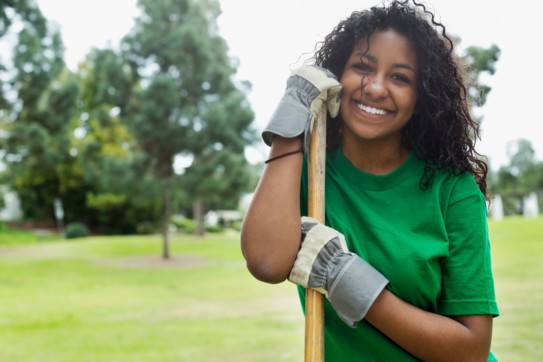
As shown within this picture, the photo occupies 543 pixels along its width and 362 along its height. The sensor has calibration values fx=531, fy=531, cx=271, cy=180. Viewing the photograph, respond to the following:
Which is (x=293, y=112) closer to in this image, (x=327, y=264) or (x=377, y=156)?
(x=377, y=156)

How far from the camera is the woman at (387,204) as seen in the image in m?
1.48

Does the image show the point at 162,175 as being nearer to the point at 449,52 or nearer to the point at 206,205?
the point at 449,52

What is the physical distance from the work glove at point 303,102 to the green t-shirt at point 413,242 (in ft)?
0.77

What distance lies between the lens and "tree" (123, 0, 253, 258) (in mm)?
15742

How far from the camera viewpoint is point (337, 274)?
1.47 metres

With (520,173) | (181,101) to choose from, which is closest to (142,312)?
(181,101)

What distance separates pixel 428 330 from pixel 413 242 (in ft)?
0.80

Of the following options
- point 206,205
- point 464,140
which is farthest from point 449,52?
point 206,205

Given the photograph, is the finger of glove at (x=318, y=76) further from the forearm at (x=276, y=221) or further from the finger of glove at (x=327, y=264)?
the finger of glove at (x=327, y=264)

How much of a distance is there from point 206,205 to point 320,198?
35.5m

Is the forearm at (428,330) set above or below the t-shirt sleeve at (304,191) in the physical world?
below

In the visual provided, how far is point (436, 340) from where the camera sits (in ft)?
4.79

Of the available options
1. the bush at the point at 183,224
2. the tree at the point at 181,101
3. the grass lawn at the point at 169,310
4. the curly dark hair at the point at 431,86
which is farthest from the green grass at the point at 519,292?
the bush at the point at 183,224

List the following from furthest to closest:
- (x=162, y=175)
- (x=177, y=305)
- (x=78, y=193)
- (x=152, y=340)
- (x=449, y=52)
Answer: (x=78, y=193), (x=162, y=175), (x=177, y=305), (x=152, y=340), (x=449, y=52)
